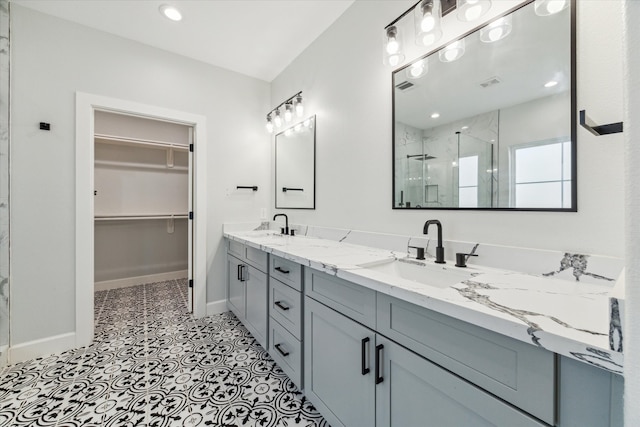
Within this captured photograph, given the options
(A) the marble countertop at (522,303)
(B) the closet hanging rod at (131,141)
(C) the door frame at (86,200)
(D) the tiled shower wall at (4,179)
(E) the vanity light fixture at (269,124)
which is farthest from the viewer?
(B) the closet hanging rod at (131,141)

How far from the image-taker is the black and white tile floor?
1332 millimetres

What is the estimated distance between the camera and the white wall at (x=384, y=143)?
0.85m

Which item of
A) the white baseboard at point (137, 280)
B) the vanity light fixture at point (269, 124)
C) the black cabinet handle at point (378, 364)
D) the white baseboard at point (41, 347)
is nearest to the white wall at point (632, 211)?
the black cabinet handle at point (378, 364)

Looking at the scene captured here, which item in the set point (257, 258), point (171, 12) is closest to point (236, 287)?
point (257, 258)

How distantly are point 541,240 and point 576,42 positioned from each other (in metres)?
0.73

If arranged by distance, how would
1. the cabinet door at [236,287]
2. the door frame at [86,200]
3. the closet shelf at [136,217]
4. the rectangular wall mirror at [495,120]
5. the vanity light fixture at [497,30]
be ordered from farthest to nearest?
1. the closet shelf at [136,217]
2. the cabinet door at [236,287]
3. the door frame at [86,200]
4. the vanity light fixture at [497,30]
5. the rectangular wall mirror at [495,120]

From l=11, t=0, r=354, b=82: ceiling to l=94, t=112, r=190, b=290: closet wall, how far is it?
4.60 feet

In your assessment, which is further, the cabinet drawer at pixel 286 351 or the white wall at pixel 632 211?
the cabinet drawer at pixel 286 351

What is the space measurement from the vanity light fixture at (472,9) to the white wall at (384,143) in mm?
70

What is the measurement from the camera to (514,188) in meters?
1.07

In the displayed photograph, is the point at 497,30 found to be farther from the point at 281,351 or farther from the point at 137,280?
the point at 137,280

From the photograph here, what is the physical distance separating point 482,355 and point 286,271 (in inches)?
42.4

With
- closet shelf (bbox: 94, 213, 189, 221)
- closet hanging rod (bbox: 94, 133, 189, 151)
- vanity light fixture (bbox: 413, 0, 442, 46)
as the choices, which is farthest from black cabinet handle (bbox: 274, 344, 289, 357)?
closet hanging rod (bbox: 94, 133, 189, 151)

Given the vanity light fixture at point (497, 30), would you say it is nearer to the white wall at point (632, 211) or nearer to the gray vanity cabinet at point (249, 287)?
the white wall at point (632, 211)
